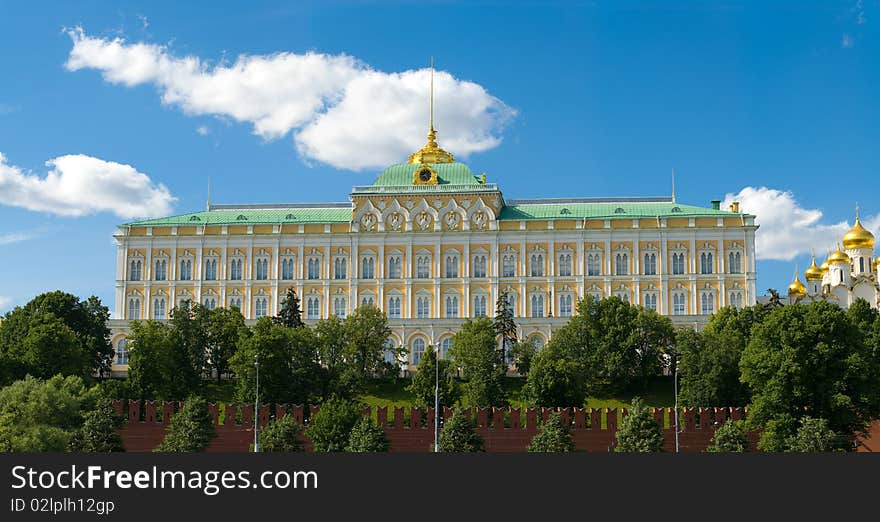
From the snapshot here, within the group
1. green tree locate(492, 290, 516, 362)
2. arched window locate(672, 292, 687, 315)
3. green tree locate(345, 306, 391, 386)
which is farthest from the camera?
arched window locate(672, 292, 687, 315)

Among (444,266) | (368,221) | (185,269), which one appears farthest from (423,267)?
(185,269)

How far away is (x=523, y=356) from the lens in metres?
85.2

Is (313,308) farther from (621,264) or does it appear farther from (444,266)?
(621,264)

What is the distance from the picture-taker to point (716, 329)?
83.2 meters

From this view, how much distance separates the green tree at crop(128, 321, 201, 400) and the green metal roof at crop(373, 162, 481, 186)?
114ft

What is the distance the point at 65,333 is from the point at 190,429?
1753 cm

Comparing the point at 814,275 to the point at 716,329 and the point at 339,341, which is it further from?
the point at 339,341

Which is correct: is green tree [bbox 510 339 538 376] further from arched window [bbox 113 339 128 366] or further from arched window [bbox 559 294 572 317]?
arched window [bbox 113 339 128 366]

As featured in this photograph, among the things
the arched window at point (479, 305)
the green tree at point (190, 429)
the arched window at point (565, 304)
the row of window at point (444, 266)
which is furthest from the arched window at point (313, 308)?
the green tree at point (190, 429)

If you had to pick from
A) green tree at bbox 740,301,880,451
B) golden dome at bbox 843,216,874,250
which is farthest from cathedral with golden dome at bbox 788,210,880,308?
green tree at bbox 740,301,880,451

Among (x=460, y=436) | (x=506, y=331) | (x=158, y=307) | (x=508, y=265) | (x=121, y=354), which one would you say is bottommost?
(x=460, y=436)

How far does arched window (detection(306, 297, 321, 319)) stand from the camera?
105312 millimetres

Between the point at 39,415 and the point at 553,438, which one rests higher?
the point at 39,415

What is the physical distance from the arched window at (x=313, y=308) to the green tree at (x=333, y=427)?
41890mm
